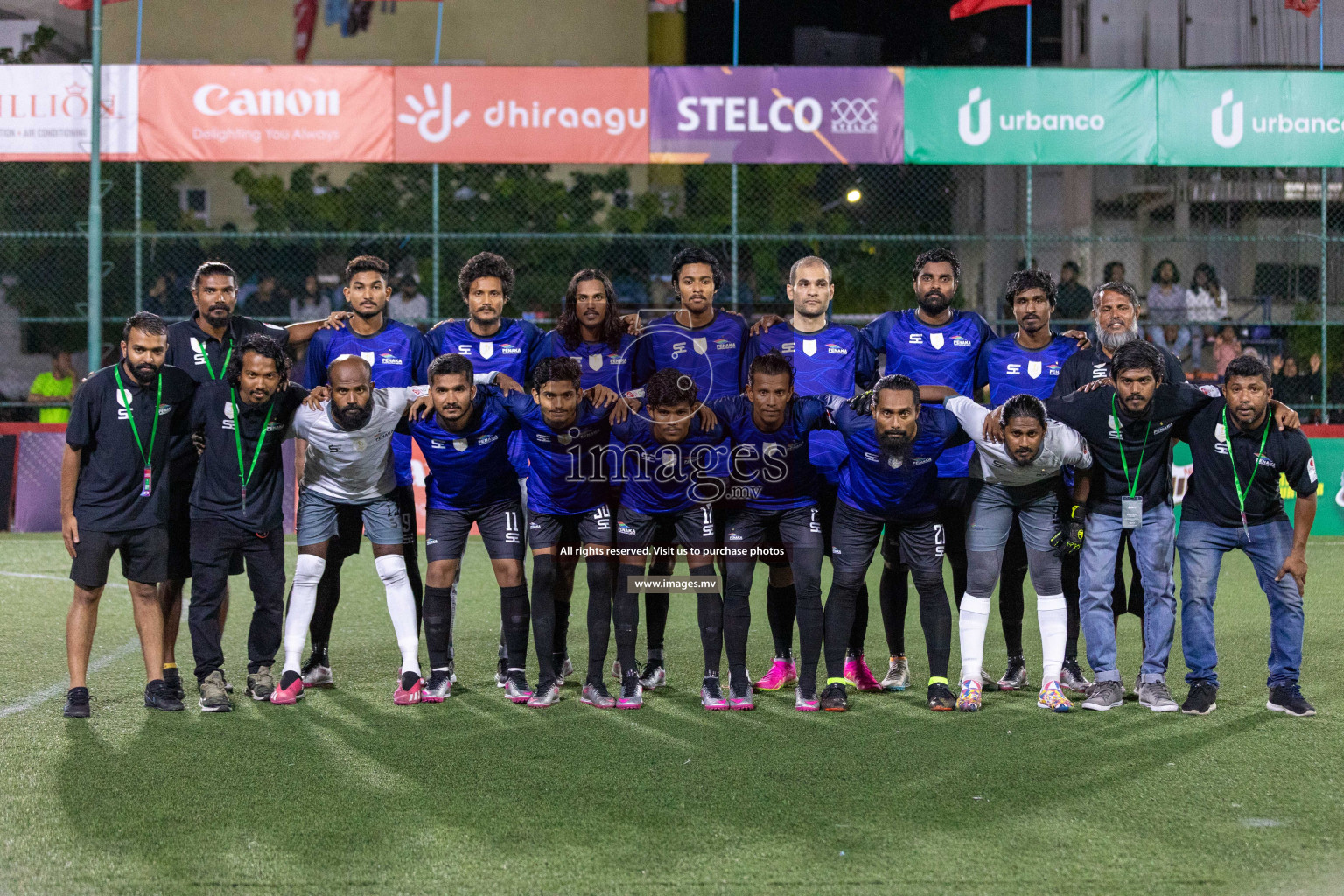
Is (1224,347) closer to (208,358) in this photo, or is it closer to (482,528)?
(482,528)

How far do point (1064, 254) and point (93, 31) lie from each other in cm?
1261

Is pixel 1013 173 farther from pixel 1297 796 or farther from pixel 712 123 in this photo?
pixel 1297 796

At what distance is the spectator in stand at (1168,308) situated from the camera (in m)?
15.6

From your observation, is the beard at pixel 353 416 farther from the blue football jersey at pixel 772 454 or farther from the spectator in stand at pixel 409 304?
the spectator in stand at pixel 409 304

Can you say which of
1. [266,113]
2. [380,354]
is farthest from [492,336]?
[266,113]

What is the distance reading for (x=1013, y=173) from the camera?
20469 mm

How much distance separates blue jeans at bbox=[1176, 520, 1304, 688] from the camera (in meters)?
6.28

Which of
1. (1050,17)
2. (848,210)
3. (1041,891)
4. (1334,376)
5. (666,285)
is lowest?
(1041,891)

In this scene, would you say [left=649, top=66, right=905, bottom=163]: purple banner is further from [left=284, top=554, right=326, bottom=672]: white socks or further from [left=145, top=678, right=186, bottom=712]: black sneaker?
[left=145, top=678, right=186, bottom=712]: black sneaker

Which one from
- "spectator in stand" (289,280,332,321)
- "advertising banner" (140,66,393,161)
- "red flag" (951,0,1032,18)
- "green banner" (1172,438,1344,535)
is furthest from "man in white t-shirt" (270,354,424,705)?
"red flag" (951,0,1032,18)

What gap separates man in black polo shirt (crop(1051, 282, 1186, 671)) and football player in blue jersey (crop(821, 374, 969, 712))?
0.68 m

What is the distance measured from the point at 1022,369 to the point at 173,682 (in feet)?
14.3

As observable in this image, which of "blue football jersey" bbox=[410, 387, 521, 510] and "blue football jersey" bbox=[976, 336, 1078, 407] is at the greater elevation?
"blue football jersey" bbox=[976, 336, 1078, 407]

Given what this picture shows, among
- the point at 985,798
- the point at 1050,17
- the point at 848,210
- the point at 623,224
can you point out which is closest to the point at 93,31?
the point at 623,224
